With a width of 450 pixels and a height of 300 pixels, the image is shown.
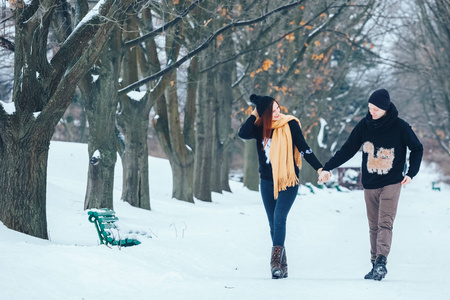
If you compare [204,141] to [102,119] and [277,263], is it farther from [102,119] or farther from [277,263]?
[277,263]

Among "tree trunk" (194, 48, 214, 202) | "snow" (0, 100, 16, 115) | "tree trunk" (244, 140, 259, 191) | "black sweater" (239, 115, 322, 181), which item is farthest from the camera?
"tree trunk" (244, 140, 259, 191)

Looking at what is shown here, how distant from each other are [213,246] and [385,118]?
3.80 meters

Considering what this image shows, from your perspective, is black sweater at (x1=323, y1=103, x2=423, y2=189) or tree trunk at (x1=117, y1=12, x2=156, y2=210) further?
tree trunk at (x1=117, y1=12, x2=156, y2=210)

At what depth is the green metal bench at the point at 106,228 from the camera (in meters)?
8.29

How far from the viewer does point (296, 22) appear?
2297cm

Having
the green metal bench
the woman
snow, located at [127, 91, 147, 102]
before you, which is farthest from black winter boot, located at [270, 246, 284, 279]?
snow, located at [127, 91, 147, 102]

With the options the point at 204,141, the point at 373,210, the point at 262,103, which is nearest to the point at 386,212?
the point at 373,210

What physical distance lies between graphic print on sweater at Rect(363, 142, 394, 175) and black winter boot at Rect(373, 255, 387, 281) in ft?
2.79

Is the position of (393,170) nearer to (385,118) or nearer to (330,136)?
(385,118)

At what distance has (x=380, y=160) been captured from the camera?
7.00m

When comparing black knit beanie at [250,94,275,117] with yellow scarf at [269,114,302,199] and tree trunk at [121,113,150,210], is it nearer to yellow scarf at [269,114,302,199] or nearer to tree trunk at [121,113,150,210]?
yellow scarf at [269,114,302,199]

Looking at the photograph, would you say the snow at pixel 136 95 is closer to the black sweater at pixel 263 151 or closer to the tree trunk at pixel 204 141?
the tree trunk at pixel 204 141

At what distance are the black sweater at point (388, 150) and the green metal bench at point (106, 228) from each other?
300cm

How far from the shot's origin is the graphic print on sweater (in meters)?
6.98
